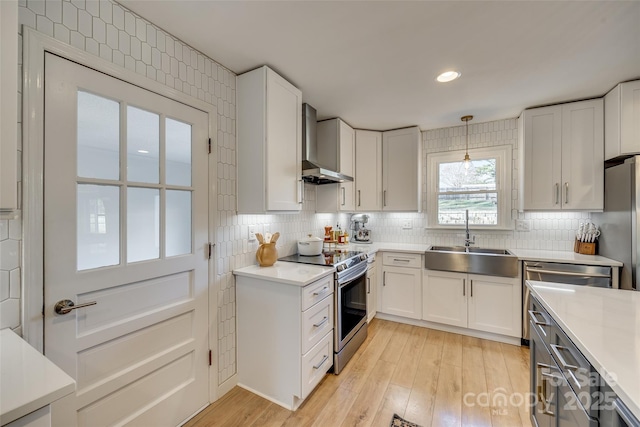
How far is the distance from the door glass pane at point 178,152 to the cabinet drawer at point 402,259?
2.43 meters

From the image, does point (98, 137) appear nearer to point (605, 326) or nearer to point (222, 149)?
point (222, 149)

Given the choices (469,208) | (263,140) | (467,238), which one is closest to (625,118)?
(469,208)

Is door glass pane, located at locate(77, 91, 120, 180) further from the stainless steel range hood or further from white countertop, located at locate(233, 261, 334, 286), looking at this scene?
the stainless steel range hood

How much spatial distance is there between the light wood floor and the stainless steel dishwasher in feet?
1.66

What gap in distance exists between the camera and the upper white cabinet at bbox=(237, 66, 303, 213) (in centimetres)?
200

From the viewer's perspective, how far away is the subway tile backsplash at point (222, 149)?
1.13m

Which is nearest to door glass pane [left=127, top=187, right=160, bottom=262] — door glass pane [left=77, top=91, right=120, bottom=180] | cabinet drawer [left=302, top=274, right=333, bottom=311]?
door glass pane [left=77, top=91, right=120, bottom=180]

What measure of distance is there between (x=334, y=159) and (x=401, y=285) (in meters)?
1.75

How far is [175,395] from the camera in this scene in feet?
5.40

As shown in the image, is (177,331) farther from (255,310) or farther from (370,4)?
(370,4)

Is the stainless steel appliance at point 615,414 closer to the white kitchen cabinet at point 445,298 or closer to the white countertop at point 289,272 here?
the white countertop at point 289,272

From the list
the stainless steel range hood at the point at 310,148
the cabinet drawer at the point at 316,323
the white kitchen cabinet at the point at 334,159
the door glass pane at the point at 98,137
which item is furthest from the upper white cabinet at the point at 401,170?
the door glass pane at the point at 98,137

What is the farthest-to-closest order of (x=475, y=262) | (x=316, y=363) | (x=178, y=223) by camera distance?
(x=475, y=262), (x=316, y=363), (x=178, y=223)

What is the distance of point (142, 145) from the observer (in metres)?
1.52
